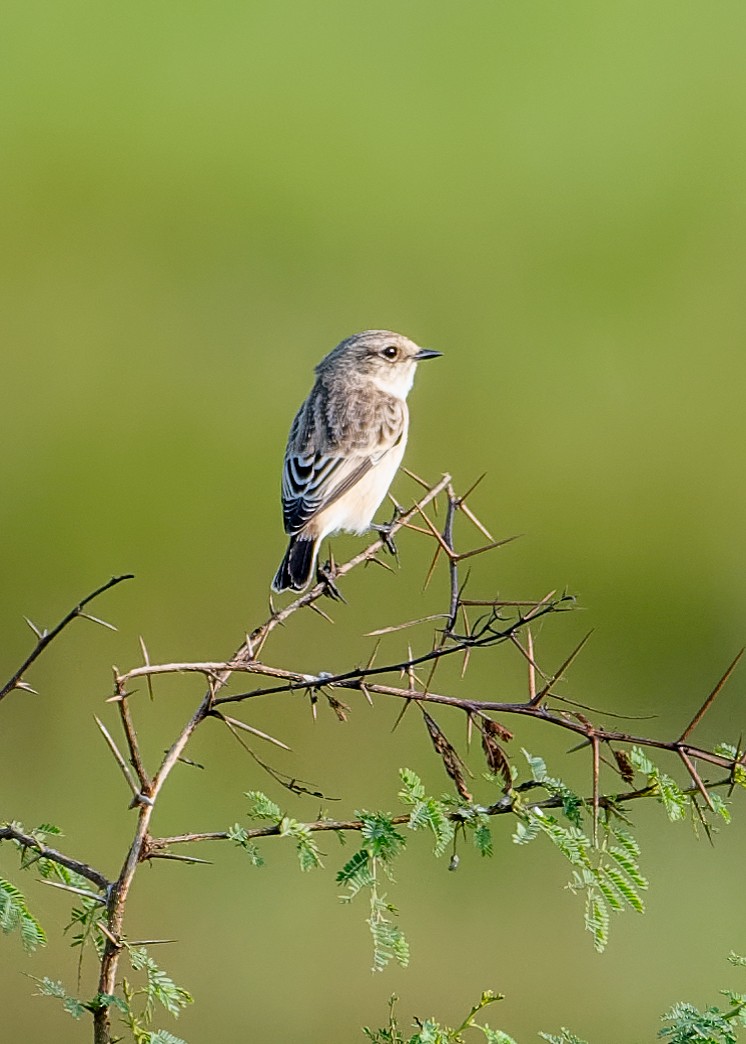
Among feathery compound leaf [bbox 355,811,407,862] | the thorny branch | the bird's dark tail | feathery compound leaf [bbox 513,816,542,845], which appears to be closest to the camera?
the thorny branch

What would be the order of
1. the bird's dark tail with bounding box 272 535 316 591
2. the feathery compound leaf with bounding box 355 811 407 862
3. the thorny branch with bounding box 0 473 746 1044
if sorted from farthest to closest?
the bird's dark tail with bounding box 272 535 316 591 < the feathery compound leaf with bounding box 355 811 407 862 < the thorny branch with bounding box 0 473 746 1044

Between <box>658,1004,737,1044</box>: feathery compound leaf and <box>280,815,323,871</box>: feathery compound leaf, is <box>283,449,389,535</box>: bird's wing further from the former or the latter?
<box>658,1004,737,1044</box>: feathery compound leaf

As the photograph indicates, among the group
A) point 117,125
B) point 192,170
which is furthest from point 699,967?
point 117,125

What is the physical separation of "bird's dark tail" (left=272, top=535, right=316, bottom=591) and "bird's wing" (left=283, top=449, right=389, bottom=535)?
14 cm

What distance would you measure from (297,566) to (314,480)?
2.15 feet

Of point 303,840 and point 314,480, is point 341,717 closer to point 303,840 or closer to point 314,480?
point 303,840

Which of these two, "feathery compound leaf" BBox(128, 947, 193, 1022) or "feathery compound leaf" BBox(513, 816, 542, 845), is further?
"feathery compound leaf" BBox(513, 816, 542, 845)

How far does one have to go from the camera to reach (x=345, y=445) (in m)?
7.12

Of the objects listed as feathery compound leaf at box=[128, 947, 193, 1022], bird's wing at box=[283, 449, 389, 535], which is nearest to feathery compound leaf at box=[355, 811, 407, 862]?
feathery compound leaf at box=[128, 947, 193, 1022]

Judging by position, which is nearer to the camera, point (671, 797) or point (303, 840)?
point (303, 840)

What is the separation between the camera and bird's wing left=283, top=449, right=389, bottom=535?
670 cm

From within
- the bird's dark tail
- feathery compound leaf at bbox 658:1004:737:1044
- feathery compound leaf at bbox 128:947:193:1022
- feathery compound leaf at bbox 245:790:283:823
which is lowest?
feathery compound leaf at bbox 128:947:193:1022

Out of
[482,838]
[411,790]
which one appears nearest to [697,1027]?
[482,838]

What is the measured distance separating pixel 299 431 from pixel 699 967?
3.70 m
